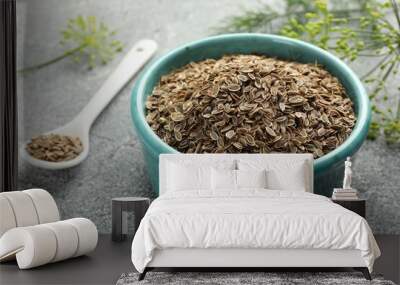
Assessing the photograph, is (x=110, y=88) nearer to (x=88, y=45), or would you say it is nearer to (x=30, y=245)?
(x=88, y=45)

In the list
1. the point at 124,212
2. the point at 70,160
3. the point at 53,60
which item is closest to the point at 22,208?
the point at 124,212

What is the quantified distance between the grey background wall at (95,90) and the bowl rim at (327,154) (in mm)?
583

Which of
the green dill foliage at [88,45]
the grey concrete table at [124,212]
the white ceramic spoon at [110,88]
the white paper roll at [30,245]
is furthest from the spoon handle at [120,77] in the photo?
the white paper roll at [30,245]

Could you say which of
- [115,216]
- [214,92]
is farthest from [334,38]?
[115,216]

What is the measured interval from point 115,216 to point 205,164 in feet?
2.72

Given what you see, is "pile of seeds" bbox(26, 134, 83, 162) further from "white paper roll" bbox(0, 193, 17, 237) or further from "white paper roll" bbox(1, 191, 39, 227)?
"white paper roll" bbox(0, 193, 17, 237)

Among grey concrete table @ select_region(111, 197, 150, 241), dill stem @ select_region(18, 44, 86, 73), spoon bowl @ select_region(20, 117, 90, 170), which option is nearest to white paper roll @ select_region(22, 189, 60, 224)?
grey concrete table @ select_region(111, 197, 150, 241)

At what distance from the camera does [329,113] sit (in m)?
5.31

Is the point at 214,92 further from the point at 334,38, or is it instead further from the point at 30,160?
the point at 30,160

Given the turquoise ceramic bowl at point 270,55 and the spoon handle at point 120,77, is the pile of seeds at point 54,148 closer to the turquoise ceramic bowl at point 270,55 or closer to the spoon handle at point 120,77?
the spoon handle at point 120,77

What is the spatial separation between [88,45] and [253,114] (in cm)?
172

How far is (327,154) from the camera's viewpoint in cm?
518

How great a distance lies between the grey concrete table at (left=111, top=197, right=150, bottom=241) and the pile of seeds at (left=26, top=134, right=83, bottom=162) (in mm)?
684

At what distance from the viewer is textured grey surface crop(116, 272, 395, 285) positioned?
403 centimetres
